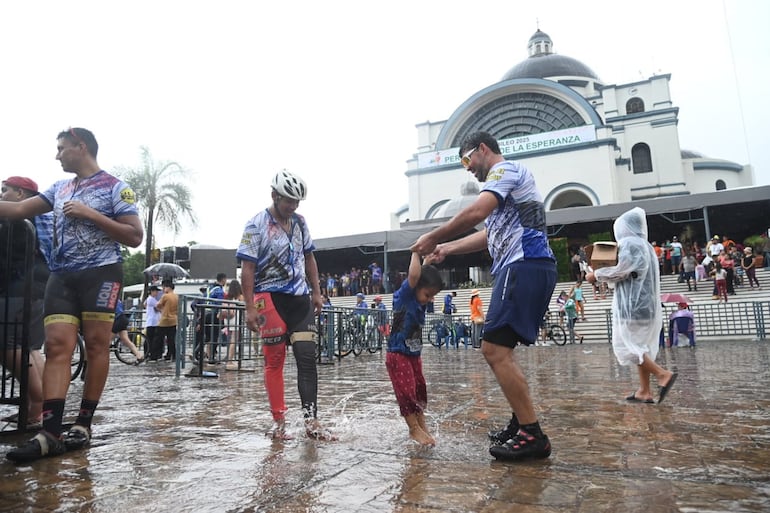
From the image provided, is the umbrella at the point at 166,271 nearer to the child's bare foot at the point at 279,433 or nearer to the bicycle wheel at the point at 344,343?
the bicycle wheel at the point at 344,343

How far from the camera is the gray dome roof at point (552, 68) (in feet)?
157

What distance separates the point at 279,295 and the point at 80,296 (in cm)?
113

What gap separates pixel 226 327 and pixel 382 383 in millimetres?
3069

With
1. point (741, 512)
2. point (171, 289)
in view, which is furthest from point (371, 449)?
point (171, 289)

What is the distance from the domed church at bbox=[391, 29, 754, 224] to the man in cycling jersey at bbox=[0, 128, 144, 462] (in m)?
34.6

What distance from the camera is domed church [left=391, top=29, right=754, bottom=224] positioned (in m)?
39.4

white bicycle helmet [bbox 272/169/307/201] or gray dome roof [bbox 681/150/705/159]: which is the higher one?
gray dome roof [bbox 681/150/705/159]

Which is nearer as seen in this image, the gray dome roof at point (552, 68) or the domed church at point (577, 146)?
the domed church at point (577, 146)

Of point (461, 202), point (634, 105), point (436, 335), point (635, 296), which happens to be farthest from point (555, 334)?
point (634, 105)

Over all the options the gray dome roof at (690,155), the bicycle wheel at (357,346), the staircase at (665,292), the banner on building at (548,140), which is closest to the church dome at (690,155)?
the gray dome roof at (690,155)

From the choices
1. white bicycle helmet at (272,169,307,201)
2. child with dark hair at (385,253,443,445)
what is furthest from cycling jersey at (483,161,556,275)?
white bicycle helmet at (272,169,307,201)

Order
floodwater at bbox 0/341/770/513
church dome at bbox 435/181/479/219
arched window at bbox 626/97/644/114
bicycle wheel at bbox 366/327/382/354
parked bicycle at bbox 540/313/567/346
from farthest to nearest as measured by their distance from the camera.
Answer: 1. arched window at bbox 626/97/644/114
2. church dome at bbox 435/181/479/219
3. parked bicycle at bbox 540/313/567/346
4. bicycle wheel at bbox 366/327/382/354
5. floodwater at bbox 0/341/770/513

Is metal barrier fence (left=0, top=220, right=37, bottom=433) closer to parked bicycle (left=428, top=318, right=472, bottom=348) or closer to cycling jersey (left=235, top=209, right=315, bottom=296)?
cycling jersey (left=235, top=209, right=315, bottom=296)

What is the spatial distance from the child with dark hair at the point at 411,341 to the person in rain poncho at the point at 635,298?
2300 millimetres
